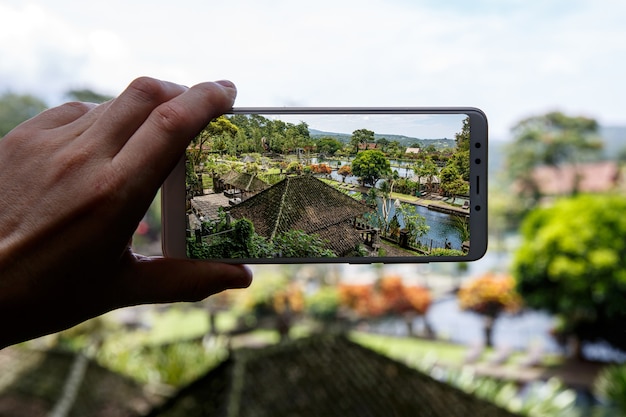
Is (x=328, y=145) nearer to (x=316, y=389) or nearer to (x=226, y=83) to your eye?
(x=226, y=83)

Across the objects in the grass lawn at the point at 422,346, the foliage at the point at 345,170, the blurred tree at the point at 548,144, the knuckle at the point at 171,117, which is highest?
the knuckle at the point at 171,117

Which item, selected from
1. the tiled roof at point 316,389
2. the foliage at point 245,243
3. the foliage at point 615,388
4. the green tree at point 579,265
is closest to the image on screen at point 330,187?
the foliage at point 245,243

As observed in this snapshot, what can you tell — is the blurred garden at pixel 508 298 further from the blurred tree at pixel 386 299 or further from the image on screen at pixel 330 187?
the image on screen at pixel 330 187

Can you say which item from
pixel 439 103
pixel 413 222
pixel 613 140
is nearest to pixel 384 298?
pixel 439 103

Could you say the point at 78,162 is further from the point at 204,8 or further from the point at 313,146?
the point at 204,8

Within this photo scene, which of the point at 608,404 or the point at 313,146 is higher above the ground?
the point at 313,146

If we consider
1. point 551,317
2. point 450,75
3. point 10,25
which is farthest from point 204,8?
point 551,317
